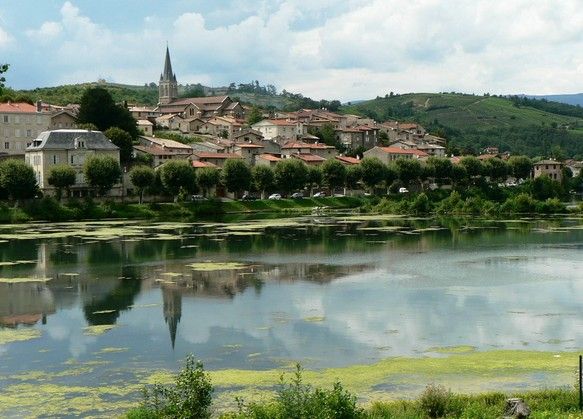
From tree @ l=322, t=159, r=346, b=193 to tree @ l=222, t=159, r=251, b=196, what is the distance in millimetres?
9577

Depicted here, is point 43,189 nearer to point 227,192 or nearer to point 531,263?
point 227,192

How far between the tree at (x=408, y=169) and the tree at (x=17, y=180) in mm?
40000

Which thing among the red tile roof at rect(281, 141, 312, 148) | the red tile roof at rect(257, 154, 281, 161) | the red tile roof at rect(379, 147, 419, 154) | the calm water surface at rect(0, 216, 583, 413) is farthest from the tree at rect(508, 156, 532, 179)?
the calm water surface at rect(0, 216, 583, 413)

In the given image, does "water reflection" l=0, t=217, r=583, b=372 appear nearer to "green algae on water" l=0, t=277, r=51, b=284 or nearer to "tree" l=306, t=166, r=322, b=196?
Result: "green algae on water" l=0, t=277, r=51, b=284

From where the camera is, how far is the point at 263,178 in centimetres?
8256

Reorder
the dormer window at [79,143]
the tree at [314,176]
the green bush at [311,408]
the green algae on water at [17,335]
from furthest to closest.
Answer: the tree at [314,176], the dormer window at [79,143], the green algae on water at [17,335], the green bush at [311,408]

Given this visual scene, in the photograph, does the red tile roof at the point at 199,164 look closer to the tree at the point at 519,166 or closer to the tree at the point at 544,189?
the tree at the point at 544,189

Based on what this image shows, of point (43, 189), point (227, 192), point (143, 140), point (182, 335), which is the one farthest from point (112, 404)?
point (143, 140)

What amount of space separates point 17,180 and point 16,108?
21.1 metres

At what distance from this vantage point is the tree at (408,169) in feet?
307

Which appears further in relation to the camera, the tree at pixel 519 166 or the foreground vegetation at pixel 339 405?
the tree at pixel 519 166

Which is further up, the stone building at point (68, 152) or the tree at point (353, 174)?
the stone building at point (68, 152)

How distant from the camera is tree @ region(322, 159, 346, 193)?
8812 cm

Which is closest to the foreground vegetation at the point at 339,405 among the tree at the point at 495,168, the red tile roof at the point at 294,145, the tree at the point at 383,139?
the tree at the point at 495,168
